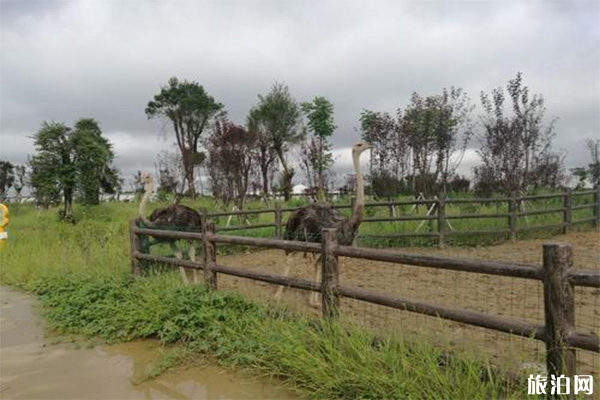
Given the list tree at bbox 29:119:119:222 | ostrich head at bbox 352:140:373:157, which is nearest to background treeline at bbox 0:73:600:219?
tree at bbox 29:119:119:222

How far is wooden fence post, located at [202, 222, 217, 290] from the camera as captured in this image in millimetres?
5848

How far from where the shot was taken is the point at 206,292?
18.4 feet

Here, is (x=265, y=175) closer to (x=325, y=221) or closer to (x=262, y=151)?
(x=262, y=151)

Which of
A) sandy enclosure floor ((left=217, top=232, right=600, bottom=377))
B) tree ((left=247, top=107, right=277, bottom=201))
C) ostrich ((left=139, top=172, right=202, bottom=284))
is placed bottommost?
sandy enclosure floor ((left=217, top=232, right=600, bottom=377))

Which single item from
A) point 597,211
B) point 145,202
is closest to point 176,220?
point 145,202

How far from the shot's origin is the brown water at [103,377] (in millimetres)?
3877

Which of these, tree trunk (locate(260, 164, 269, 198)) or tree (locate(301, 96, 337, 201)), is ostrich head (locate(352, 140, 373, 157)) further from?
tree trunk (locate(260, 164, 269, 198))

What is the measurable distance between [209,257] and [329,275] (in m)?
1.87

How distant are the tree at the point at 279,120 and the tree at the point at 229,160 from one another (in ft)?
6.45

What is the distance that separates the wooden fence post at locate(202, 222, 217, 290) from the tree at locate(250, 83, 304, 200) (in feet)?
63.8

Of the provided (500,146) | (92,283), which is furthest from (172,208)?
(500,146)

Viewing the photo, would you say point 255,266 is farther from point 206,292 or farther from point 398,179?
point 398,179

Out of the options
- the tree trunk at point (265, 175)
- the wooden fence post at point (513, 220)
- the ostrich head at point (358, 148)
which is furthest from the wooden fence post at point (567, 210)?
the tree trunk at point (265, 175)

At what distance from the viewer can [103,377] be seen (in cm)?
425
